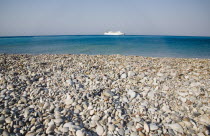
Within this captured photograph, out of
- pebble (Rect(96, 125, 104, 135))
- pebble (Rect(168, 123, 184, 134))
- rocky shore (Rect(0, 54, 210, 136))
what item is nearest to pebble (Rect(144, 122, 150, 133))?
rocky shore (Rect(0, 54, 210, 136))

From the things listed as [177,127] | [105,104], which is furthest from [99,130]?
[177,127]

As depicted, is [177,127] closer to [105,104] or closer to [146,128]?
[146,128]

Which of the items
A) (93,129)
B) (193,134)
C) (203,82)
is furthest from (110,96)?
(203,82)

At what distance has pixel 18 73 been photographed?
5.96 meters

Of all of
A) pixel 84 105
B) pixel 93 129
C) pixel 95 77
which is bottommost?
pixel 93 129

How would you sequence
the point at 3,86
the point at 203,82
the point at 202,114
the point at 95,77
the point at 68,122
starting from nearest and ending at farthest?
the point at 68,122
the point at 202,114
the point at 3,86
the point at 203,82
the point at 95,77

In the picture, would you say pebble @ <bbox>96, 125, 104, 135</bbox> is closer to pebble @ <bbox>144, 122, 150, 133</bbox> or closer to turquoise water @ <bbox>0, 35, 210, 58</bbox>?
pebble @ <bbox>144, 122, 150, 133</bbox>

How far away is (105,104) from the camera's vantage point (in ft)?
12.7

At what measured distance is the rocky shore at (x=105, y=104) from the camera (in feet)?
10.0

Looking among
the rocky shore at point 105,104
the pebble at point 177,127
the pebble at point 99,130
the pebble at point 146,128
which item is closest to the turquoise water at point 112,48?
the rocky shore at point 105,104

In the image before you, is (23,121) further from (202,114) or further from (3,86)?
(202,114)

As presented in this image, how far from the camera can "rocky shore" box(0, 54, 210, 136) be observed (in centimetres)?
306

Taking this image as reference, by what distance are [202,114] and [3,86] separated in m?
5.88

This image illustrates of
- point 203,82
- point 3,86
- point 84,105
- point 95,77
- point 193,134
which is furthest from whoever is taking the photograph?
point 95,77
